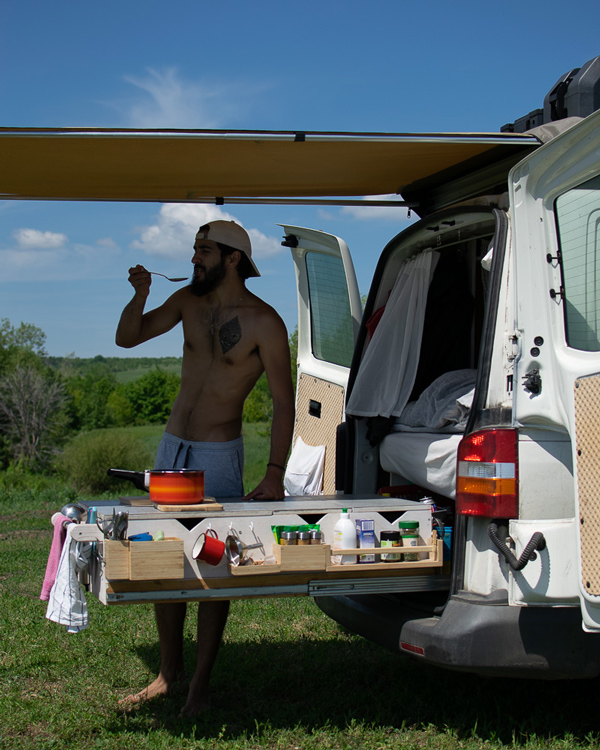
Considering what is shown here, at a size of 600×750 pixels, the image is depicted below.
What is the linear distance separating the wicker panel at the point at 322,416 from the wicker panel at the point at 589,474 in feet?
6.27

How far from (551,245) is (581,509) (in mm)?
949

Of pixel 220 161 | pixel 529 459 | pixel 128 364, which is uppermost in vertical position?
pixel 128 364

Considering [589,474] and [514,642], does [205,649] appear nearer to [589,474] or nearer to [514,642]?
[514,642]

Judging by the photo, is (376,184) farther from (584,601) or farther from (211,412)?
(584,601)

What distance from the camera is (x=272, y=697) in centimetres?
376

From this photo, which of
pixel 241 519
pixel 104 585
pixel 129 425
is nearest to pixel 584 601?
pixel 241 519

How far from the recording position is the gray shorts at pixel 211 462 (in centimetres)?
387

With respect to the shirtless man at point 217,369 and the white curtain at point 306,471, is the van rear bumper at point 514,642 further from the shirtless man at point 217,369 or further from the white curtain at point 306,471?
the white curtain at point 306,471

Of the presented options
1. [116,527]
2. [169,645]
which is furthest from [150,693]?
[116,527]

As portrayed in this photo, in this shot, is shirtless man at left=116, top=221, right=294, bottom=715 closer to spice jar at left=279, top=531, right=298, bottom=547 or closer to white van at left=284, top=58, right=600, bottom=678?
spice jar at left=279, top=531, right=298, bottom=547

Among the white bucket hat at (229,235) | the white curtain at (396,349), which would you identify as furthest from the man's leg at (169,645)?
the white bucket hat at (229,235)

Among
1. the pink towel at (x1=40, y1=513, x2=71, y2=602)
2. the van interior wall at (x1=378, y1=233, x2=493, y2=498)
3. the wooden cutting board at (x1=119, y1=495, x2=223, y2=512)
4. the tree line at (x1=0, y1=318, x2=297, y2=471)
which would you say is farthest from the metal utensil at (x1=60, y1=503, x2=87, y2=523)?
the tree line at (x1=0, y1=318, x2=297, y2=471)

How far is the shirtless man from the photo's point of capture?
3.84 m

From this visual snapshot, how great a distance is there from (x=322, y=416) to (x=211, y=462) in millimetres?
1052
